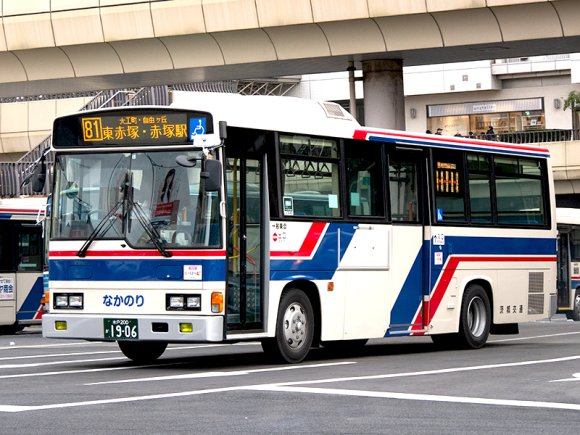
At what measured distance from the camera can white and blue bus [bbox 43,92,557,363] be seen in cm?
1652

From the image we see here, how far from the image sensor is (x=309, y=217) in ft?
Answer: 59.0

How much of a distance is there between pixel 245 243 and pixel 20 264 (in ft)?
47.8

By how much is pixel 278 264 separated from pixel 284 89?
48915 millimetres

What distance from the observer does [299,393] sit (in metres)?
13.2

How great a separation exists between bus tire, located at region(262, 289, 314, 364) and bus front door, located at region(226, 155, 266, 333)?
1.23 feet

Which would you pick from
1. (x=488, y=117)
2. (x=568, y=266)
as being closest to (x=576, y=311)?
(x=568, y=266)

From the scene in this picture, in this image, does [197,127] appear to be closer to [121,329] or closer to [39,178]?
[39,178]

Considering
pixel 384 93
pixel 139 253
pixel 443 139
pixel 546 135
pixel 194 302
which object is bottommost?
pixel 194 302

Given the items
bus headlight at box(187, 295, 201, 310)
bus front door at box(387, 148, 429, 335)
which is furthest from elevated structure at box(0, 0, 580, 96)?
bus headlight at box(187, 295, 201, 310)

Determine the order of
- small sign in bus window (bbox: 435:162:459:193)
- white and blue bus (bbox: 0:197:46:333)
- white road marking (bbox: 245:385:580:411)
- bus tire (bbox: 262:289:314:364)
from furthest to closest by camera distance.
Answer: white and blue bus (bbox: 0:197:46:333) < small sign in bus window (bbox: 435:162:459:193) < bus tire (bbox: 262:289:314:364) < white road marking (bbox: 245:385:580:411)

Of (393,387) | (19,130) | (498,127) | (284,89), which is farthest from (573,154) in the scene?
(393,387)

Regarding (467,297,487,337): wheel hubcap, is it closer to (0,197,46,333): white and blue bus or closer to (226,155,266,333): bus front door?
(226,155,266,333): bus front door

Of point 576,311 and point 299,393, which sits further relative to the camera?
point 576,311

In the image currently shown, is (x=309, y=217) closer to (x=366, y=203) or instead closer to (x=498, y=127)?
(x=366, y=203)
